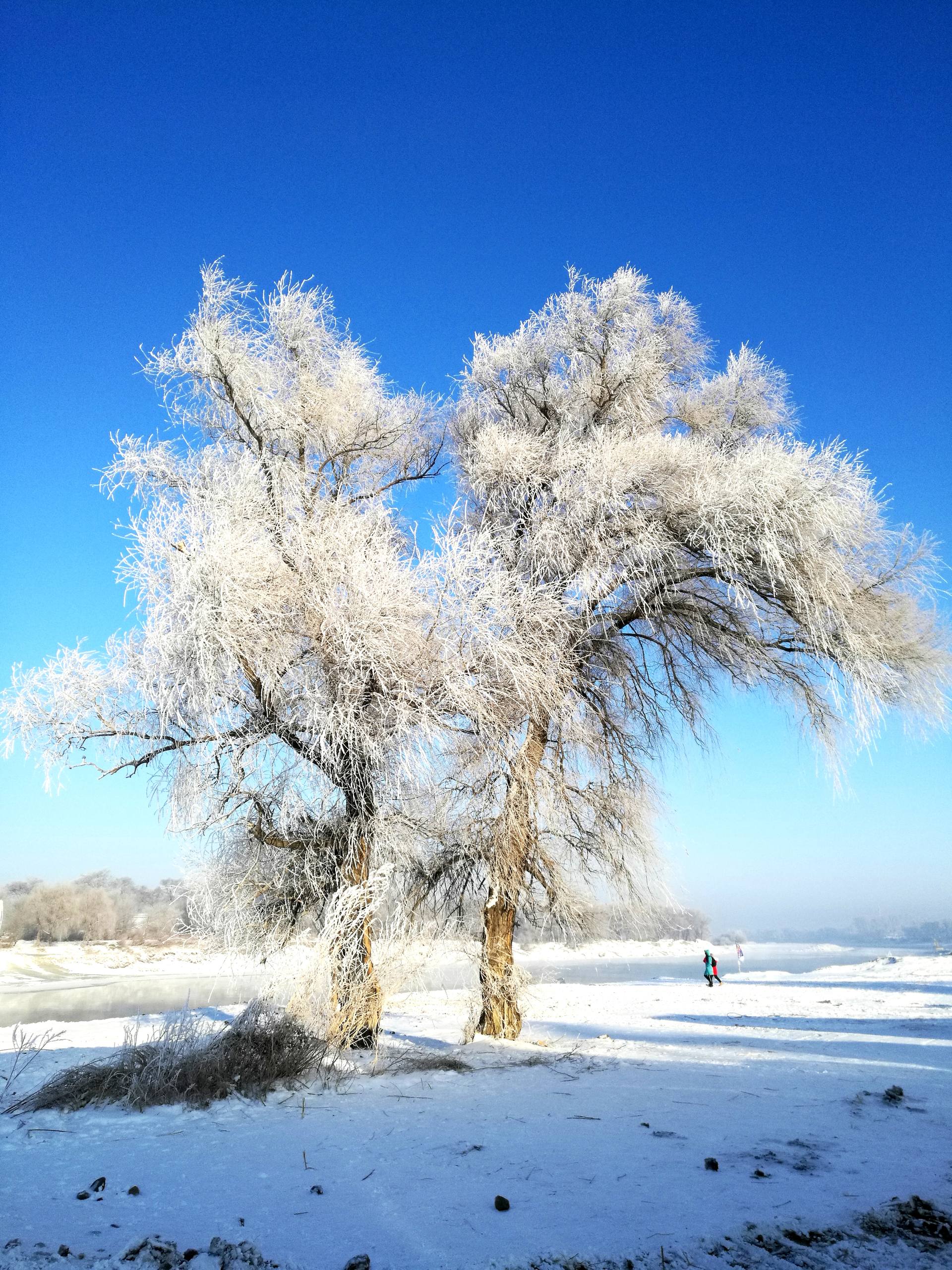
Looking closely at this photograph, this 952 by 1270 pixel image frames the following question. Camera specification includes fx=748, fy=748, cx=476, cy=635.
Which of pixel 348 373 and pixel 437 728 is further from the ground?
pixel 348 373

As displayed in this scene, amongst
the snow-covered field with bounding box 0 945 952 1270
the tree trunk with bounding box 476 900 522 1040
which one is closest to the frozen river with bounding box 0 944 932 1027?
the tree trunk with bounding box 476 900 522 1040

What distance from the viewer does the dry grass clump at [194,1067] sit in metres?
4.62

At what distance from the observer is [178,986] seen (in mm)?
29172

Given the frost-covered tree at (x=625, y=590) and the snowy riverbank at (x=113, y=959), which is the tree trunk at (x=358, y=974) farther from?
the snowy riverbank at (x=113, y=959)

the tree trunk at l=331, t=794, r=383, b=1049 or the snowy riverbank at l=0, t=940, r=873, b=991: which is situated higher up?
the tree trunk at l=331, t=794, r=383, b=1049

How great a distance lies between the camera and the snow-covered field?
8.60ft

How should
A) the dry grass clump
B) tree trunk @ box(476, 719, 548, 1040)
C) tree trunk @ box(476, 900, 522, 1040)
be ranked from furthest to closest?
tree trunk @ box(476, 900, 522, 1040) < tree trunk @ box(476, 719, 548, 1040) < the dry grass clump

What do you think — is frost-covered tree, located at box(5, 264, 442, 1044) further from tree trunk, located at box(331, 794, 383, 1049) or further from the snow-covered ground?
the snow-covered ground

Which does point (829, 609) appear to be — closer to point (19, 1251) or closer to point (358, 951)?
point (358, 951)

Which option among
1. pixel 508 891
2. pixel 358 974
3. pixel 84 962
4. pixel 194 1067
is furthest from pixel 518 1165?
pixel 84 962

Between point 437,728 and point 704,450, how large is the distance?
481 cm

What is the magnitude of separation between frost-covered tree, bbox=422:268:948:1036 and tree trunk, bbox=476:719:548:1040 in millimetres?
21

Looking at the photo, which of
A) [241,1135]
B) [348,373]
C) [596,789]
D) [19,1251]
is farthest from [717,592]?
[19,1251]

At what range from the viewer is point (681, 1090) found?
17.3ft
